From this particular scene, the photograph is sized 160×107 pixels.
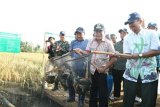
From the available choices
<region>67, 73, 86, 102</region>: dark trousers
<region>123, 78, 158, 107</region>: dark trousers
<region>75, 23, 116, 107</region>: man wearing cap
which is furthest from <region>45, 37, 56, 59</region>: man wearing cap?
<region>123, 78, 158, 107</region>: dark trousers

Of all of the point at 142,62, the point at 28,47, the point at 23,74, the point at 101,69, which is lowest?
the point at 23,74

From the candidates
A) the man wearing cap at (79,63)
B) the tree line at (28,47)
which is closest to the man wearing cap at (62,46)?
the man wearing cap at (79,63)

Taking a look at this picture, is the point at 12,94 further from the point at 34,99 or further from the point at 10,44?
the point at 10,44

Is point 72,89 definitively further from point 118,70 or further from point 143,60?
point 143,60

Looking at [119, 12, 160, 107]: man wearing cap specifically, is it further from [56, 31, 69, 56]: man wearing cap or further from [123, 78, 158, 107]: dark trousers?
[56, 31, 69, 56]: man wearing cap

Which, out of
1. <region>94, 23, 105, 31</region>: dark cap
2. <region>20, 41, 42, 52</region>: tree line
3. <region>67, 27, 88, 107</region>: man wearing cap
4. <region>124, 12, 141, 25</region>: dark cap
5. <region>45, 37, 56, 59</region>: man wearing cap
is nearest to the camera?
<region>124, 12, 141, 25</region>: dark cap

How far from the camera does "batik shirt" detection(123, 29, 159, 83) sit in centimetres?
454

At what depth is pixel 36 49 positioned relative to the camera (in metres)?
30.1

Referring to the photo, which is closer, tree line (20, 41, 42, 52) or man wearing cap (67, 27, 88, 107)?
man wearing cap (67, 27, 88, 107)

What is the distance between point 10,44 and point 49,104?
5.07m

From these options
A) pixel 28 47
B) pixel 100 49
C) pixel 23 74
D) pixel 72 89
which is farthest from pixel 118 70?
pixel 28 47

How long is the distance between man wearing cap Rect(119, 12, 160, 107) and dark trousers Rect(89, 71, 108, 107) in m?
1.23

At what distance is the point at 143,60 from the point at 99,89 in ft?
5.07

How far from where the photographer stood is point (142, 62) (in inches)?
181
